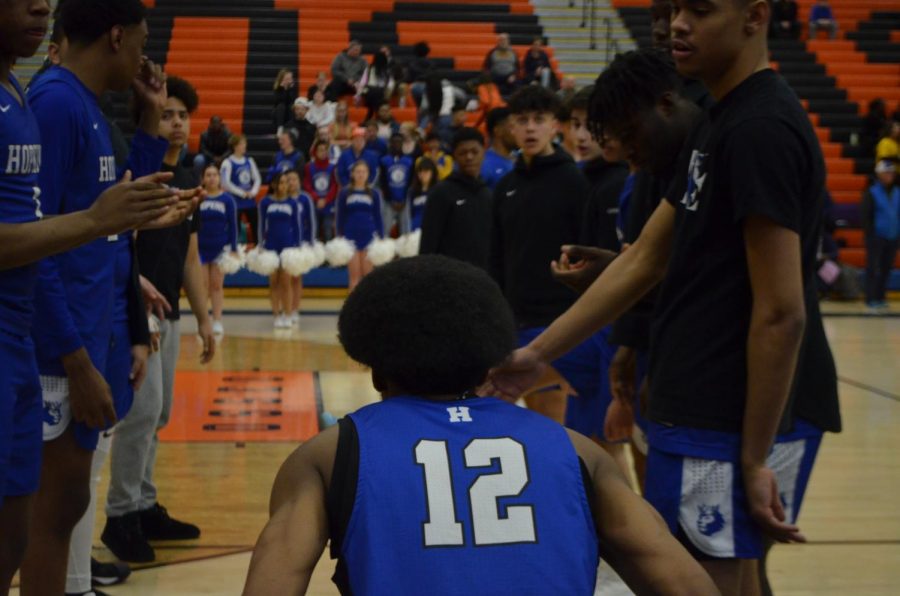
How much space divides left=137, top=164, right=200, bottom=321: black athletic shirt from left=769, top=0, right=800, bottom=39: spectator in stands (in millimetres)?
19385

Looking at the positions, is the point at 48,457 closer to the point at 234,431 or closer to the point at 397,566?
the point at 397,566

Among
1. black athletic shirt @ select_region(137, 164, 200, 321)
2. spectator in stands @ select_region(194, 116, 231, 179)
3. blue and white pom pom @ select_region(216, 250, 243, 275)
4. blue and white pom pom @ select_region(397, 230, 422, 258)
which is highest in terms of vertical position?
black athletic shirt @ select_region(137, 164, 200, 321)

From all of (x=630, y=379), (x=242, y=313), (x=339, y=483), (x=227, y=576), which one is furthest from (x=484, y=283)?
(x=242, y=313)

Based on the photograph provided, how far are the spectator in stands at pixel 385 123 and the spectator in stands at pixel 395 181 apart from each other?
1.06m

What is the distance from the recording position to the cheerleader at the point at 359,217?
13914mm

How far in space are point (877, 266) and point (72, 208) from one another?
13.3m

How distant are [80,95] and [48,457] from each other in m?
0.95

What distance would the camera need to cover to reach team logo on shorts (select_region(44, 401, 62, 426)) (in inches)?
125

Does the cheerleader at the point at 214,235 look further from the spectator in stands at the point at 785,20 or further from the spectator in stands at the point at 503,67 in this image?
the spectator in stands at the point at 785,20

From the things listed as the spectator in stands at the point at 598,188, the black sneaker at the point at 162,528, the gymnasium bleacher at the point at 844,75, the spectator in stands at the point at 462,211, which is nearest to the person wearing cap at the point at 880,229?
the gymnasium bleacher at the point at 844,75

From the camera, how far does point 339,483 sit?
1749mm

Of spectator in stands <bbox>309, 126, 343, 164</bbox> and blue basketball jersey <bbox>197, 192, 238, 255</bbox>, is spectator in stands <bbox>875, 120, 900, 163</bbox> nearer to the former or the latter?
spectator in stands <bbox>309, 126, 343, 164</bbox>

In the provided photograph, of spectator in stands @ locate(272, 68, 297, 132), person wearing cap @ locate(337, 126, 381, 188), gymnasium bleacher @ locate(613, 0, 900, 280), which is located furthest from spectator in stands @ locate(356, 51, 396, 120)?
gymnasium bleacher @ locate(613, 0, 900, 280)

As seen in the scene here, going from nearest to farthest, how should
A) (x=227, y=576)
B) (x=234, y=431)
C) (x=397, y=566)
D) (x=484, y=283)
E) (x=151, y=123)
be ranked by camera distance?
(x=397, y=566) → (x=484, y=283) → (x=151, y=123) → (x=227, y=576) → (x=234, y=431)
